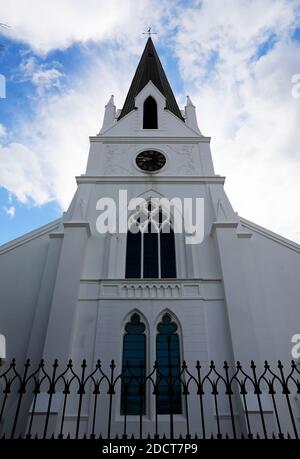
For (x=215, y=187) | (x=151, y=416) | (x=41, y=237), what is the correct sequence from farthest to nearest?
(x=215, y=187)
(x=41, y=237)
(x=151, y=416)

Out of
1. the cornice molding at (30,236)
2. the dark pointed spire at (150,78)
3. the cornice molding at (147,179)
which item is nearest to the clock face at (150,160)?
the cornice molding at (147,179)

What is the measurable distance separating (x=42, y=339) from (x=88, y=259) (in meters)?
3.16

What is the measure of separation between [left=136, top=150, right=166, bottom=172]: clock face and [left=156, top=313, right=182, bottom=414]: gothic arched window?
760cm

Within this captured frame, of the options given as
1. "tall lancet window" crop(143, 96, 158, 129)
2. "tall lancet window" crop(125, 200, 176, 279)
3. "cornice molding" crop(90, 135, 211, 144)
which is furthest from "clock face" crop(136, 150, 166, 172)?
"tall lancet window" crop(143, 96, 158, 129)

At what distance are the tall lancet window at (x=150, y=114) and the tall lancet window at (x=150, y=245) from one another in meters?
8.09

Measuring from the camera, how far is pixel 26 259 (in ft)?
38.0

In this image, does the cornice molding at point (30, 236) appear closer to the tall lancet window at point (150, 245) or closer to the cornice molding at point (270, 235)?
the tall lancet window at point (150, 245)

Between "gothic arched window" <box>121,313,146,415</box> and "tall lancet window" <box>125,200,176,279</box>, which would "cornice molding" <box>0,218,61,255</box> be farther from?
"gothic arched window" <box>121,313,146,415</box>

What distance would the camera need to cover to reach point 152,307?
33.0 ft

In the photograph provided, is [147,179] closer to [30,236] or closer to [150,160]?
[150,160]

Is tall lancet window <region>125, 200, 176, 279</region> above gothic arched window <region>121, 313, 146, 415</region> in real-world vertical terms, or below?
above

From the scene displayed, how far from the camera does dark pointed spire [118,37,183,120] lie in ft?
78.8
